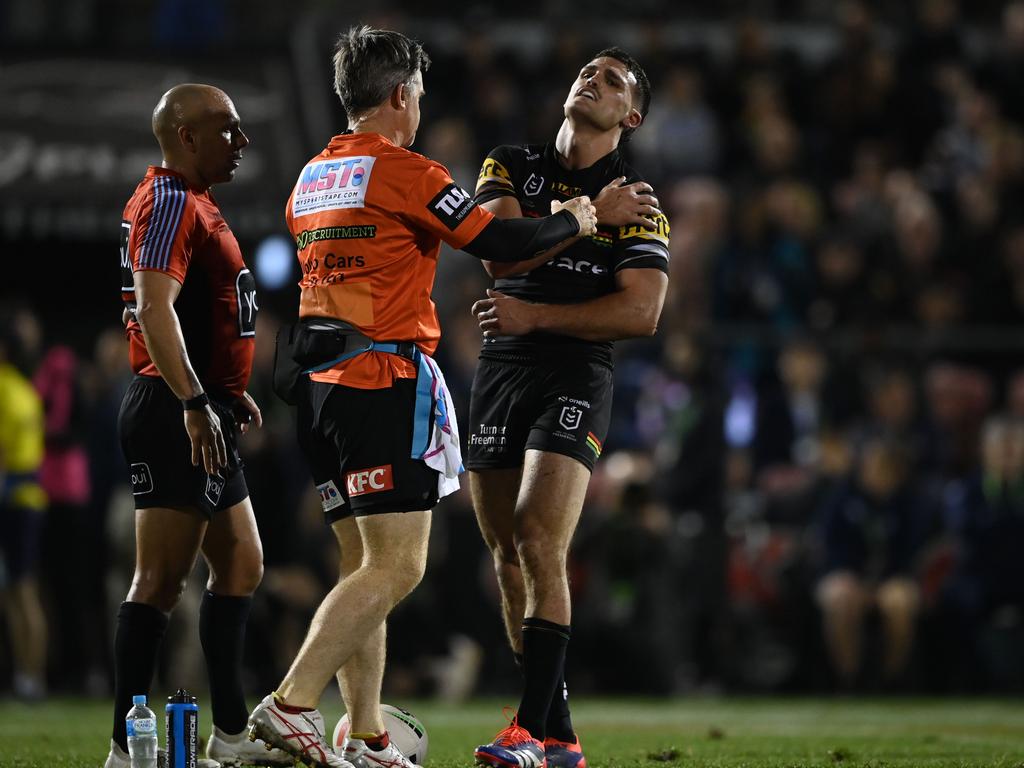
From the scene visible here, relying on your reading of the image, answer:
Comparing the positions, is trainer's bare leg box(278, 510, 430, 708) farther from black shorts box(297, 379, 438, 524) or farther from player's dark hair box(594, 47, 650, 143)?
player's dark hair box(594, 47, 650, 143)

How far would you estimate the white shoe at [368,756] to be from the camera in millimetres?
5895

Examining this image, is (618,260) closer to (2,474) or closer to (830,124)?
(2,474)

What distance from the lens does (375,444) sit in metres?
5.84

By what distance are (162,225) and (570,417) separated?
1802mm

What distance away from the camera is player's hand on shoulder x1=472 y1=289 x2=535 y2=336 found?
6.59 meters

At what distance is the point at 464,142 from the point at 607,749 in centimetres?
799

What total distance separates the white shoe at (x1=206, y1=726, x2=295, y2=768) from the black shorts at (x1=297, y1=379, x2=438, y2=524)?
1149 millimetres

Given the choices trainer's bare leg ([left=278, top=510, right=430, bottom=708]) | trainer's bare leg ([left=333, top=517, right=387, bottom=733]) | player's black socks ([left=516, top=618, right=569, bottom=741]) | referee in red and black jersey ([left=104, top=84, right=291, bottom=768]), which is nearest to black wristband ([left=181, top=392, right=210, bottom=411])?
referee in red and black jersey ([left=104, top=84, right=291, bottom=768])

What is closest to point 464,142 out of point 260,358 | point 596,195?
point 260,358

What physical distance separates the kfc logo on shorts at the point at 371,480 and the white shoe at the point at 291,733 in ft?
2.73

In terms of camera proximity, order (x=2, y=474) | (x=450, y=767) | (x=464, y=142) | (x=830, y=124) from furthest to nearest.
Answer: (x=830, y=124) → (x=464, y=142) → (x=2, y=474) → (x=450, y=767)

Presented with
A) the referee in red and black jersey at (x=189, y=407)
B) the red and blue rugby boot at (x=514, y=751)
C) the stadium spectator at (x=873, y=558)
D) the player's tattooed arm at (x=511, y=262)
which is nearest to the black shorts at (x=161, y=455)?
the referee in red and black jersey at (x=189, y=407)

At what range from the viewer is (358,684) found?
19.6ft

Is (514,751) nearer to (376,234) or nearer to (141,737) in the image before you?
(141,737)
